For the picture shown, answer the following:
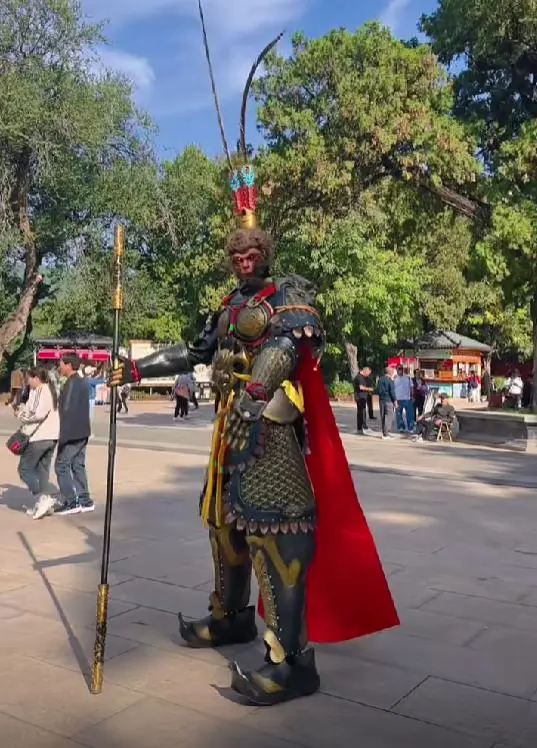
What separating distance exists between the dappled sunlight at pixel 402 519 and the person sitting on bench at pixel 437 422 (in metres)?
8.73

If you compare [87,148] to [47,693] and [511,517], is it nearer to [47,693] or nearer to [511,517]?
[511,517]

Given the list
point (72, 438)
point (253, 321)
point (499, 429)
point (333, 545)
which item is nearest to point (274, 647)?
point (333, 545)

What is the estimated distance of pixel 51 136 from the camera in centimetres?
2541

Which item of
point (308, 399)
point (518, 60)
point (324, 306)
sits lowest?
point (308, 399)

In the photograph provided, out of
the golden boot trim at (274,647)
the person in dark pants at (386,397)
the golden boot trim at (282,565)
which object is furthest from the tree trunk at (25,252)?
the golden boot trim at (274,647)

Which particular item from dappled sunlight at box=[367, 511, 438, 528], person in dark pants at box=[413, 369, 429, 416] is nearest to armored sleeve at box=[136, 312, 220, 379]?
dappled sunlight at box=[367, 511, 438, 528]

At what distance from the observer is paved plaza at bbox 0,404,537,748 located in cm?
307

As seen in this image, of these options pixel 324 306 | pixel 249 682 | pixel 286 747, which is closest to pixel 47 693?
pixel 249 682

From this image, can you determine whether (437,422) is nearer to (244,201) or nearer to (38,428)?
(38,428)

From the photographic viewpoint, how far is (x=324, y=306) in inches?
1245

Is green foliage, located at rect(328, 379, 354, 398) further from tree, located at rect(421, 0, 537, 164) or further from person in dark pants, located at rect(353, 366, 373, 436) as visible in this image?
tree, located at rect(421, 0, 537, 164)

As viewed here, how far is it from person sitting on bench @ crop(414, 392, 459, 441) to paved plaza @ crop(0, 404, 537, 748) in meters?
8.01

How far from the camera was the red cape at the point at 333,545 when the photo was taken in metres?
3.61

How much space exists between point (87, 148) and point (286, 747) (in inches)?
1007
